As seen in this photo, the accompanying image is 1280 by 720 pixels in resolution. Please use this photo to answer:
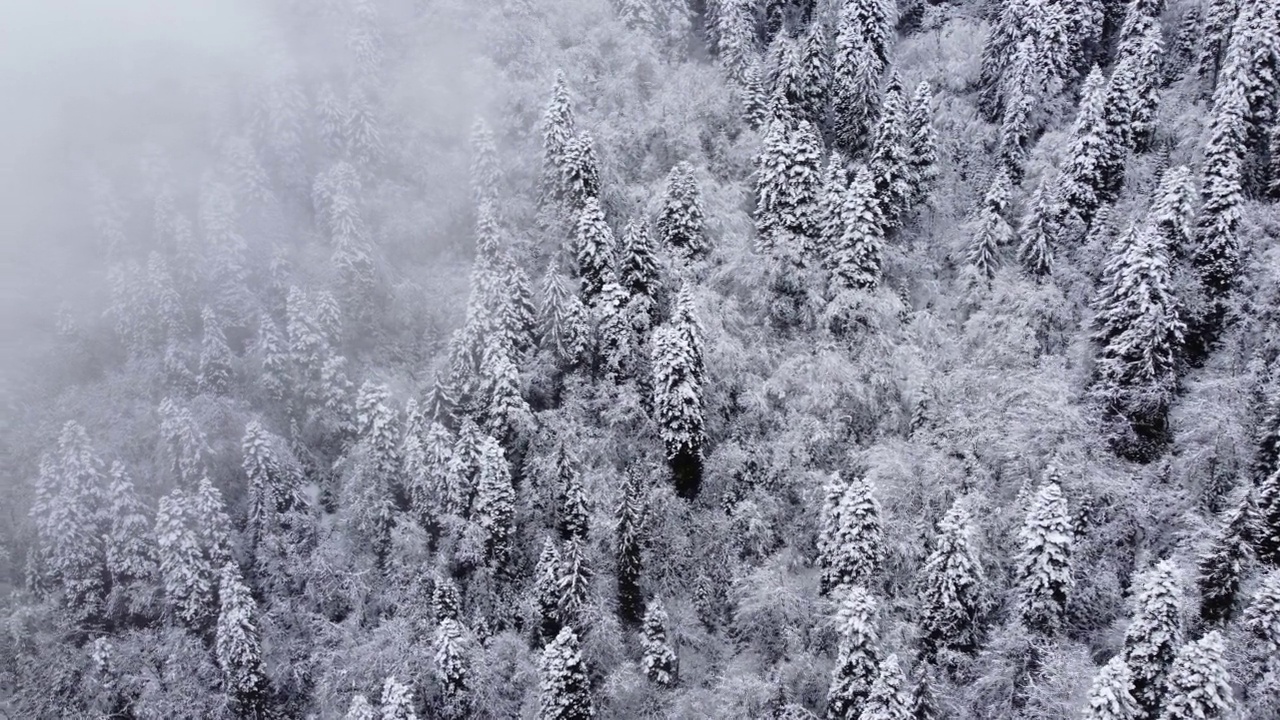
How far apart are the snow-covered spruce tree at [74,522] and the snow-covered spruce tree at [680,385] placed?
35058 mm

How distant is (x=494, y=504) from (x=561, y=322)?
40.9 feet

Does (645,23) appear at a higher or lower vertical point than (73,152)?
higher

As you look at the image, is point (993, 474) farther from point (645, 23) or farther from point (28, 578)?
point (28, 578)

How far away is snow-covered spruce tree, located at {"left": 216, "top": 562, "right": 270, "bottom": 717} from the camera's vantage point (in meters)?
45.6

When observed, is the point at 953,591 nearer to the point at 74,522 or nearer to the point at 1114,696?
the point at 1114,696

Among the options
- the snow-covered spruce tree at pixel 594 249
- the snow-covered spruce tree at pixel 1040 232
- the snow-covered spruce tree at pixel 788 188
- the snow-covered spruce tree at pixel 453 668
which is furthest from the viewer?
the snow-covered spruce tree at pixel 788 188

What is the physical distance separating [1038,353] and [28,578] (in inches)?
2516

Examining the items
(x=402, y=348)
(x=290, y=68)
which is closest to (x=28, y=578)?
(x=402, y=348)

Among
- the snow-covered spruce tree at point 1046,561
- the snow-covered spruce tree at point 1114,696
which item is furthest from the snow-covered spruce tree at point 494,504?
the snow-covered spruce tree at point 1114,696

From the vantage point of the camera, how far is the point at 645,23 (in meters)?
71.6

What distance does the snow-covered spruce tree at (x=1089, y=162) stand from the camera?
52.0 meters

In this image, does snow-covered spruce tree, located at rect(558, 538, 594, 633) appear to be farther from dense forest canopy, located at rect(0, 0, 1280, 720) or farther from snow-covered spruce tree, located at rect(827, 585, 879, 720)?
snow-covered spruce tree, located at rect(827, 585, 879, 720)

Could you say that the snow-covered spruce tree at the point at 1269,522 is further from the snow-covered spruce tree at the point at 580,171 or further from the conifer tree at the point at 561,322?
the snow-covered spruce tree at the point at 580,171

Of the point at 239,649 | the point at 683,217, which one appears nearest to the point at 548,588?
the point at 239,649
